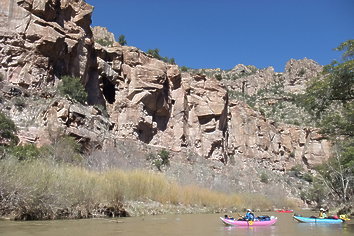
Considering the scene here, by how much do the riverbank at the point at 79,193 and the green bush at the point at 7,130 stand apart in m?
9.75

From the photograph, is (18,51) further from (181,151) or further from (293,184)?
(293,184)

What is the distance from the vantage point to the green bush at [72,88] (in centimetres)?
3438

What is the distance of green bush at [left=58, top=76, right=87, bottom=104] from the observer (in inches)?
1353

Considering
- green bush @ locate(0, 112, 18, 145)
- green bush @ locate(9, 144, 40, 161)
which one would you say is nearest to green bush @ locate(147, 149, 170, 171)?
green bush @ locate(0, 112, 18, 145)

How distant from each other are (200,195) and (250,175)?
27.6 meters

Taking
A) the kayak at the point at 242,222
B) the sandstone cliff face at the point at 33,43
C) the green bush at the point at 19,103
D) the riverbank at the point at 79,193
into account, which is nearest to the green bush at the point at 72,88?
the sandstone cliff face at the point at 33,43

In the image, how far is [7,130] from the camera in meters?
26.9

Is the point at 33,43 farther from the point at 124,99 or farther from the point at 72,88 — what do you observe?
the point at 124,99

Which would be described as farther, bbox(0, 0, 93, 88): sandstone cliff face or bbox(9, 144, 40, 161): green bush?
bbox(0, 0, 93, 88): sandstone cliff face

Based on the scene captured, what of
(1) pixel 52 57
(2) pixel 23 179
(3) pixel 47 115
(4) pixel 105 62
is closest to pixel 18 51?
(1) pixel 52 57

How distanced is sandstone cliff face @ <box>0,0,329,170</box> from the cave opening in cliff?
0.12 metres

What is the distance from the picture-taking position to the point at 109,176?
18766 mm

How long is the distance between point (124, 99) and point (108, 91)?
341 centimetres

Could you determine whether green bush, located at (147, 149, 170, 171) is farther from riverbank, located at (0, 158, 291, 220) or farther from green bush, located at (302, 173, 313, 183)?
green bush, located at (302, 173, 313, 183)
